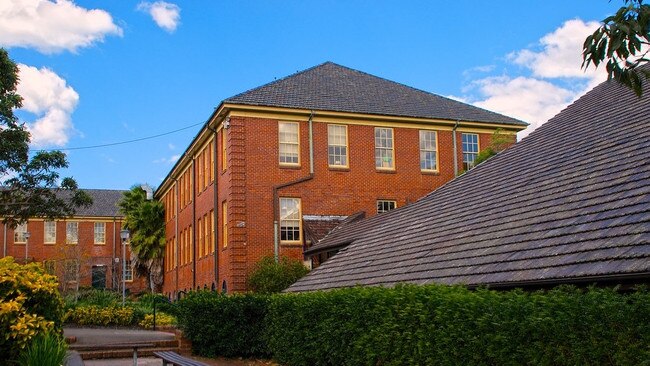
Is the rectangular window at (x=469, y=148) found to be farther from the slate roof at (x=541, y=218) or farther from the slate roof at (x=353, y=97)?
the slate roof at (x=541, y=218)

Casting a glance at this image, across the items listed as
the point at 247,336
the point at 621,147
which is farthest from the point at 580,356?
the point at 247,336

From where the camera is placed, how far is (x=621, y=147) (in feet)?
39.1

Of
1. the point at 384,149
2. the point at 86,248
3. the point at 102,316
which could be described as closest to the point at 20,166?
the point at 102,316

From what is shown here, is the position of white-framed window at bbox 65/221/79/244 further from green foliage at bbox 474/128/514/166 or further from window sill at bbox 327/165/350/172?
green foliage at bbox 474/128/514/166

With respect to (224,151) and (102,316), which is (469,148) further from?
(102,316)

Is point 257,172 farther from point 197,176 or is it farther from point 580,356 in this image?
point 580,356

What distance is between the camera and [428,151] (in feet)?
111

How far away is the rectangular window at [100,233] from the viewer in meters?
68.3

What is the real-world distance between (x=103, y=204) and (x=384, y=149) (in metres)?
45.3

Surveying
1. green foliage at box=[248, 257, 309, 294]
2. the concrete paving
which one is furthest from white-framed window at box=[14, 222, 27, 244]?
green foliage at box=[248, 257, 309, 294]

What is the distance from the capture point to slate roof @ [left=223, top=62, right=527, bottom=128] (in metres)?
31.5

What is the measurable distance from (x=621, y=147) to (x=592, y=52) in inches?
322

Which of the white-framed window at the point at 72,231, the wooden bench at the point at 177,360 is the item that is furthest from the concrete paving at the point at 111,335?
the white-framed window at the point at 72,231

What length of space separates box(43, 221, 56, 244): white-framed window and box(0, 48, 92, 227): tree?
36337 millimetres
